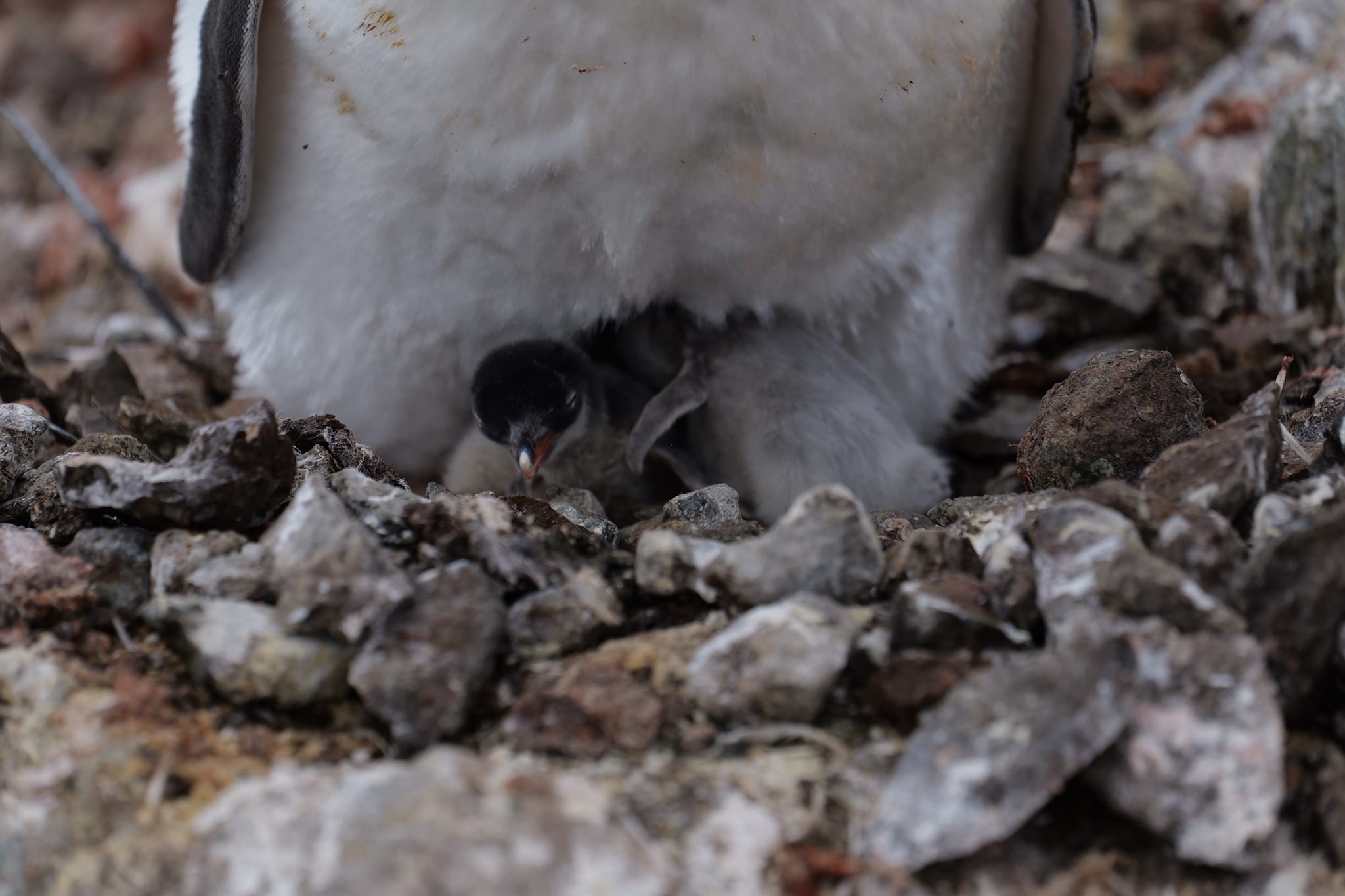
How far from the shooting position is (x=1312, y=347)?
187 cm

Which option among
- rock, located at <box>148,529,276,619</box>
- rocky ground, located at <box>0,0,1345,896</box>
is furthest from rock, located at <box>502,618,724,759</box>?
rock, located at <box>148,529,276,619</box>

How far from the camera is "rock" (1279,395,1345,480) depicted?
1.21 m

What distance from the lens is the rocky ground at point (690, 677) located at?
0.84 m

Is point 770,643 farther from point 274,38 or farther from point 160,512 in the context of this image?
point 274,38

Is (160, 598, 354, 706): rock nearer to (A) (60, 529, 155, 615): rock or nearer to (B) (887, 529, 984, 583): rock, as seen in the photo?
(A) (60, 529, 155, 615): rock

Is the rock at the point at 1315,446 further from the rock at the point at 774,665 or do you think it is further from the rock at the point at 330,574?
the rock at the point at 330,574

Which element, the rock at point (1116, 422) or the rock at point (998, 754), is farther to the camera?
the rock at point (1116, 422)

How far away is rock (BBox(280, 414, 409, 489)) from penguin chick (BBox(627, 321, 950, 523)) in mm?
366

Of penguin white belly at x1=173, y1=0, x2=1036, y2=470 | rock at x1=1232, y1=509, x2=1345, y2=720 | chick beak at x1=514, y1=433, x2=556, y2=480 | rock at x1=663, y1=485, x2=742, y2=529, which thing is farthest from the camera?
chick beak at x1=514, y1=433, x2=556, y2=480

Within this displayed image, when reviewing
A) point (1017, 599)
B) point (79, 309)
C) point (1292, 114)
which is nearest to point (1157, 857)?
point (1017, 599)

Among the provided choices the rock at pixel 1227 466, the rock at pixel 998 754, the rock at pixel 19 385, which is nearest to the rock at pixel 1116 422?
the rock at pixel 1227 466

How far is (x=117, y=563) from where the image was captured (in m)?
1.15

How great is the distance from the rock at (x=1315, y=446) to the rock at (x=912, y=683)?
425 mm

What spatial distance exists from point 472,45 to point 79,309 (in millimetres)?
2014
